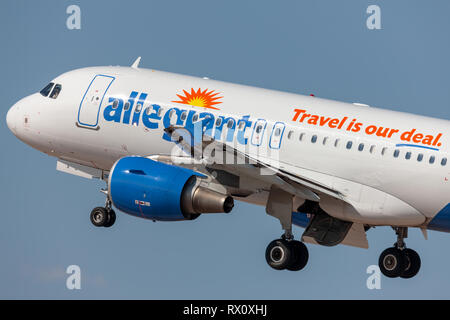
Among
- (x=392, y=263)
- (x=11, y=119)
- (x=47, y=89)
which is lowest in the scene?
(x=392, y=263)

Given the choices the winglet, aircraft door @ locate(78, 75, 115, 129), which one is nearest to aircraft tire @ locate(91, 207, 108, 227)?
aircraft door @ locate(78, 75, 115, 129)

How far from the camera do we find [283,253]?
3806 cm

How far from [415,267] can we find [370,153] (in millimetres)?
5935

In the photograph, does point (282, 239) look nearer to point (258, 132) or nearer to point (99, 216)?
point (258, 132)

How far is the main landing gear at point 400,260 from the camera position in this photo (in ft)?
134

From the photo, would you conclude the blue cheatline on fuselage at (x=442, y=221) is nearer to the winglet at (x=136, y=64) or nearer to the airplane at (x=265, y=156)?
the airplane at (x=265, y=156)

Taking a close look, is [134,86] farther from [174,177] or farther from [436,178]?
[436,178]

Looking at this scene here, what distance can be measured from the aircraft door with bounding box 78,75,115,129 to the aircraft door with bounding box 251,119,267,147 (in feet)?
20.3

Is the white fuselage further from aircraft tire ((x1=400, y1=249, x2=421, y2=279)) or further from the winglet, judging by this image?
aircraft tire ((x1=400, y1=249, x2=421, y2=279))

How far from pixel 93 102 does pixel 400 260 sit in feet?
40.4

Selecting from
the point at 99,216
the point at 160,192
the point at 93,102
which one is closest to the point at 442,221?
the point at 160,192

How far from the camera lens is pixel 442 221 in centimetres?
3697

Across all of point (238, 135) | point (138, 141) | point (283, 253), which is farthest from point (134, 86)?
point (283, 253)

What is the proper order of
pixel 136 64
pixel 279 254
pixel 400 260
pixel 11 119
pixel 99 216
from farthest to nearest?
pixel 11 119
pixel 136 64
pixel 99 216
pixel 400 260
pixel 279 254
